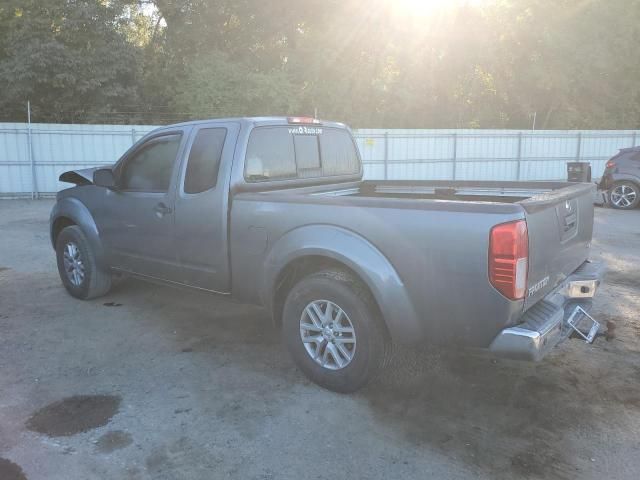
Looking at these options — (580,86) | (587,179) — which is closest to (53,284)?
(587,179)

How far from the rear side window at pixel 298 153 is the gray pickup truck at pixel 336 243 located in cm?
1

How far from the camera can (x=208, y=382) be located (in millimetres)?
3904

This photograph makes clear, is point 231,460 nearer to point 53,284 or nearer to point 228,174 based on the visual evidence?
point 228,174

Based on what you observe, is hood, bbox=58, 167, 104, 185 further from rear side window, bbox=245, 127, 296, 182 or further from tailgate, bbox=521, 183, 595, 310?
tailgate, bbox=521, 183, 595, 310

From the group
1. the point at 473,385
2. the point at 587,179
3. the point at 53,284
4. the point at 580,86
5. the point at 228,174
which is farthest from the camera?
the point at 580,86

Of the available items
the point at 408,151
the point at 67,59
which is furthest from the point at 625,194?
the point at 67,59

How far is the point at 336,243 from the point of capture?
3.48 meters

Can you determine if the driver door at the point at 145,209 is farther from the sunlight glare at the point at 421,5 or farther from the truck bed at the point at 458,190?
the sunlight glare at the point at 421,5

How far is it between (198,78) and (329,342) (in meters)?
18.9

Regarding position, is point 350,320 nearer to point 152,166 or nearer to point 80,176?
point 152,166

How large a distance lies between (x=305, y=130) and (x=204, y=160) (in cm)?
93

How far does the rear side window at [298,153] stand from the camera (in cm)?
432

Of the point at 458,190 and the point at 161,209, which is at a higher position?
the point at 458,190

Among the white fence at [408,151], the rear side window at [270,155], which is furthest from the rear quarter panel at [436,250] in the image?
the white fence at [408,151]
